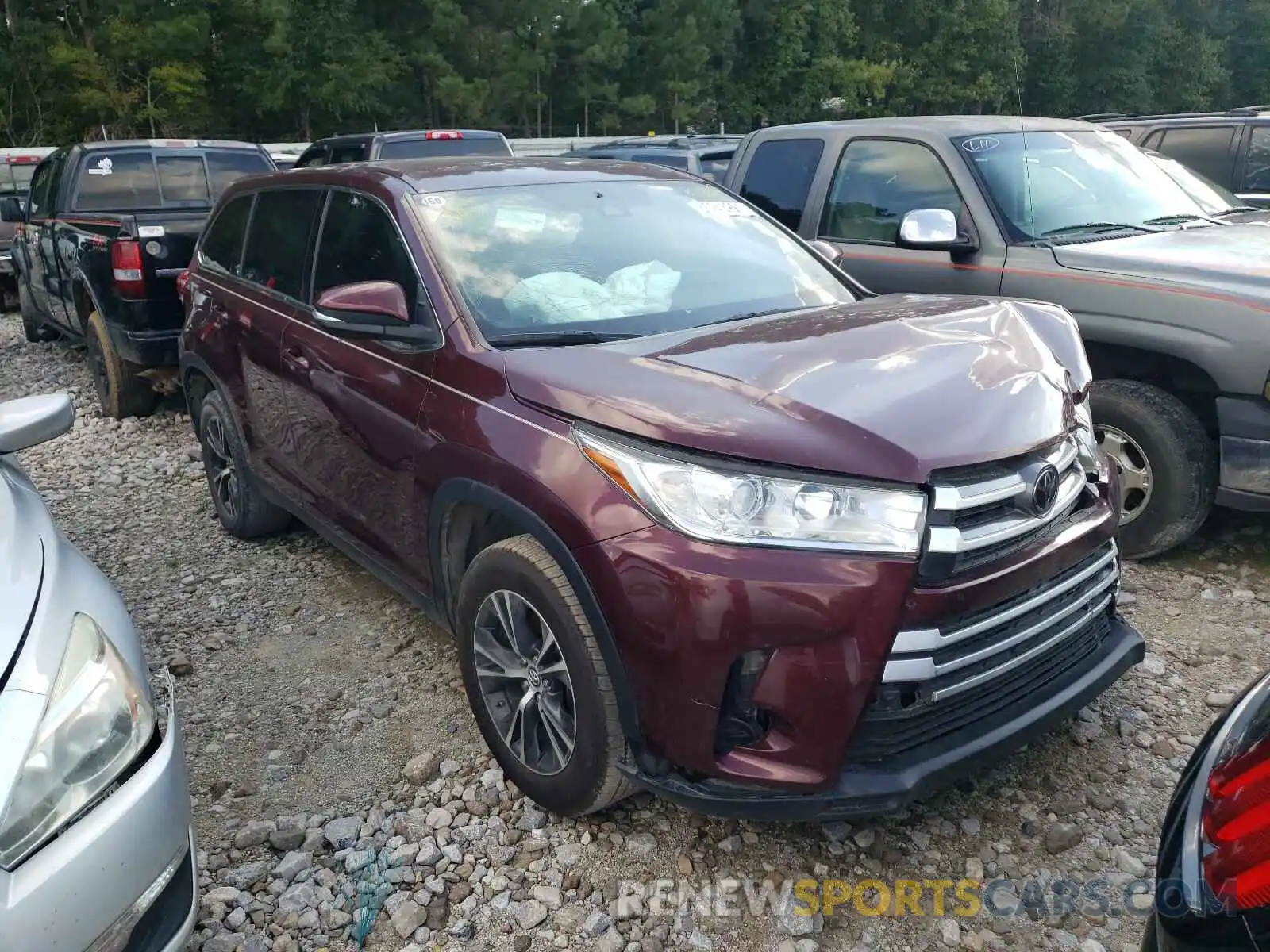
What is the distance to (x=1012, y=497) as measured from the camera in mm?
2383

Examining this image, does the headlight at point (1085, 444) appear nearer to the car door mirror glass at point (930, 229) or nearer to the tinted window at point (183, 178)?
the car door mirror glass at point (930, 229)

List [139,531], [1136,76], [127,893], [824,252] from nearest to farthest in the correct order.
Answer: [127,893] → [824,252] → [139,531] → [1136,76]

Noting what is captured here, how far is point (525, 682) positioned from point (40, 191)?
8397mm

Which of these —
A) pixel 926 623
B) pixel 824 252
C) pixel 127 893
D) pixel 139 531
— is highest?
pixel 824 252

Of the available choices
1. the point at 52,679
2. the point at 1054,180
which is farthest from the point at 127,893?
the point at 1054,180

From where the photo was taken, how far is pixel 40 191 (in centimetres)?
887

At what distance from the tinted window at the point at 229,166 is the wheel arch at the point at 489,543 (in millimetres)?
6364

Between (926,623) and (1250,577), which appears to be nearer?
(926,623)

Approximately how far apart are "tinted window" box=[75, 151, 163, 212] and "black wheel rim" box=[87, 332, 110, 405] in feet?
4.08

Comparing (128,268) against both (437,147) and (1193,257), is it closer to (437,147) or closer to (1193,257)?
(437,147)

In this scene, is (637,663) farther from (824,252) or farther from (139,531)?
(139,531)

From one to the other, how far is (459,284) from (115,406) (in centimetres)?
522

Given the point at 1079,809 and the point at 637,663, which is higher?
the point at 637,663

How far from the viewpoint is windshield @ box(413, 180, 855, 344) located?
10.1ft
